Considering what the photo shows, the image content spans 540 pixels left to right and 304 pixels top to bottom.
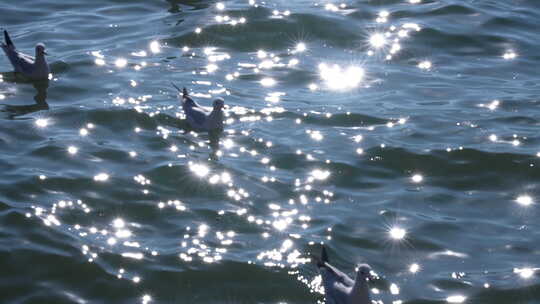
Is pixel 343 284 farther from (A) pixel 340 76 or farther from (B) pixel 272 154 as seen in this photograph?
(A) pixel 340 76

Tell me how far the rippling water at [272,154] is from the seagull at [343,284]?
35 cm

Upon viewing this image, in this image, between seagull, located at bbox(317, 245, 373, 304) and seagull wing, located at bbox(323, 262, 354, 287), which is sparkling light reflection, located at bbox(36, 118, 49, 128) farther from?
seagull wing, located at bbox(323, 262, 354, 287)

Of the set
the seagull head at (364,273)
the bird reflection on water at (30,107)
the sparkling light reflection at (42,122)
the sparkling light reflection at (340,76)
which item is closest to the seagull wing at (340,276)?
the seagull head at (364,273)

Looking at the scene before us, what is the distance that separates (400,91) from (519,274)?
6.58 metres

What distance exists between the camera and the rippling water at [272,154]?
A: 1220 cm

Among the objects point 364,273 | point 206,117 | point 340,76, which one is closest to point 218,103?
point 206,117

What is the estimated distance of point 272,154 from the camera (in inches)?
607

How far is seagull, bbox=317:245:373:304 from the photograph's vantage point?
11.1 m

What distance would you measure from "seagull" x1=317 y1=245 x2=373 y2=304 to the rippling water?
353mm

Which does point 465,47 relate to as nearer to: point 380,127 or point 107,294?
point 380,127

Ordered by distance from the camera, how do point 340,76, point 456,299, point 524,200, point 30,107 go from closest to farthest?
point 456,299 → point 524,200 → point 30,107 → point 340,76

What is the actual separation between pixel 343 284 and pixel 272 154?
14.5 ft

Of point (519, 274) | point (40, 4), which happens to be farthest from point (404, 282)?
point (40, 4)

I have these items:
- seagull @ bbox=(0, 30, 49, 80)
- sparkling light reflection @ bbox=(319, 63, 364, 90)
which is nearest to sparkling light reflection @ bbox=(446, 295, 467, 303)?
sparkling light reflection @ bbox=(319, 63, 364, 90)
